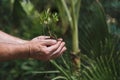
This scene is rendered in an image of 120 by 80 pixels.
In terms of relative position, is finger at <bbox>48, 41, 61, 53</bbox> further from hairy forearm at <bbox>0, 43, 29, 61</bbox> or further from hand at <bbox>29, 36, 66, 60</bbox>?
hairy forearm at <bbox>0, 43, 29, 61</bbox>

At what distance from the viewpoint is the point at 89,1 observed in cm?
541

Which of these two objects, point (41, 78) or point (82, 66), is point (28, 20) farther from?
point (82, 66)

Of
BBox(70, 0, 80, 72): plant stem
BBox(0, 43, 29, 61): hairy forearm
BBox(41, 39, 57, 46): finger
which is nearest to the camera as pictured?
BBox(0, 43, 29, 61): hairy forearm

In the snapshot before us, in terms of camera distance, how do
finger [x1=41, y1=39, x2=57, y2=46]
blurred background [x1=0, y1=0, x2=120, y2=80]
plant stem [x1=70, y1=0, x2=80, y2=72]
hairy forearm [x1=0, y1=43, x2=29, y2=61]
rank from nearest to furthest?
hairy forearm [x1=0, y1=43, x2=29, y2=61]
finger [x1=41, y1=39, x2=57, y2=46]
blurred background [x1=0, y1=0, x2=120, y2=80]
plant stem [x1=70, y1=0, x2=80, y2=72]

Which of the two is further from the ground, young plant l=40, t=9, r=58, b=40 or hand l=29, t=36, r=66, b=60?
young plant l=40, t=9, r=58, b=40

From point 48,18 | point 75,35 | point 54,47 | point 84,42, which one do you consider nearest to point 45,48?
point 54,47

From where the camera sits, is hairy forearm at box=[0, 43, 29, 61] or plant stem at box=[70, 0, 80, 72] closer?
hairy forearm at box=[0, 43, 29, 61]

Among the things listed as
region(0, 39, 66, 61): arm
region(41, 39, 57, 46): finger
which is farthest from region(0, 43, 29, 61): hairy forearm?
region(41, 39, 57, 46): finger

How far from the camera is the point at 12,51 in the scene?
2475mm

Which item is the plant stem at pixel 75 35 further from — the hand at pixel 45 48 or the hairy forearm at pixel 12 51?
the hairy forearm at pixel 12 51

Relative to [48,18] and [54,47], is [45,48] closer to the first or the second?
[54,47]

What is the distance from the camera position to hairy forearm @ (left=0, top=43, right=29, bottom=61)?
8.09 feet

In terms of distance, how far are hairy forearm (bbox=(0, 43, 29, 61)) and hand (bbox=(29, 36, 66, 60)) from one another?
0.04 m

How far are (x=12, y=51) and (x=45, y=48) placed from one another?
19cm
